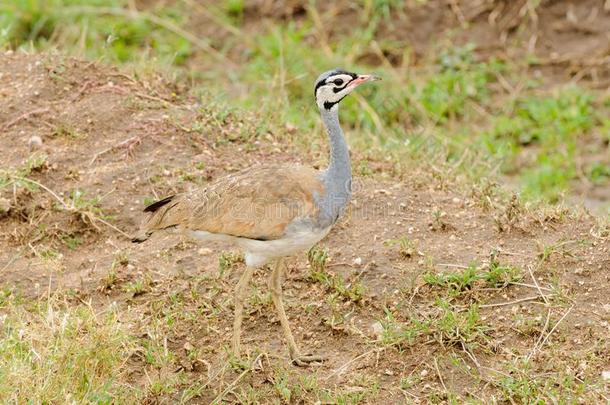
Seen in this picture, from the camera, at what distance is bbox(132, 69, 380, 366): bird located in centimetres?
499

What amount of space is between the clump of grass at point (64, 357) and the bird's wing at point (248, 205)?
602 millimetres

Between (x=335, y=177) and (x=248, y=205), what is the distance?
46 cm

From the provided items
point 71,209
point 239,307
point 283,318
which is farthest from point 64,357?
point 71,209

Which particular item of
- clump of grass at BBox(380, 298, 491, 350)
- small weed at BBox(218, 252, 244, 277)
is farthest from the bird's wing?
clump of grass at BBox(380, 298, 491, 350)

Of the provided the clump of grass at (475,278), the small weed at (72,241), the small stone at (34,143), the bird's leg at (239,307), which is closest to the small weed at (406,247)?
the clump of grass at (475,278)

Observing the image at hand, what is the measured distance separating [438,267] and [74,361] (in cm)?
206

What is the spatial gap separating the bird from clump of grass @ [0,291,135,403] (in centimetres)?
58

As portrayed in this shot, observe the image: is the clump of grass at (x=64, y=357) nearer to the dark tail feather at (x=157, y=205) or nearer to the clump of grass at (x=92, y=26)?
the dark tail feather at (x=157, y=205)

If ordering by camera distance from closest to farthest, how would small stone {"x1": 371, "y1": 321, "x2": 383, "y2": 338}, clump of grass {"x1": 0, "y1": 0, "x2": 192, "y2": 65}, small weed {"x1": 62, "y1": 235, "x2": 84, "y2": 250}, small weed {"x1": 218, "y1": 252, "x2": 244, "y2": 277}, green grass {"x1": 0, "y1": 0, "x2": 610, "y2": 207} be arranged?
small stone {"x1": 371, "y1": 321, "x2": 383, "y2": 338}
small weed {"x1": 218, "y1": 252, "x2": 244, "y2": 277}
small weed {"x1": 62, "y1": 235, "x2": 84, "y2": 250}
green grass {"x1": 0, "y1": 0, "x2": 610, "y2": 207}
clump of grass {"x1": 0, "y1": 0, "x2": 192, "y2": 65}

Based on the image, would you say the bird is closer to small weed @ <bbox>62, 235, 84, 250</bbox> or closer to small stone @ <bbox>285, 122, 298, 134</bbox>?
small weed @ <bbox>62, 235, 84, 250</bbox>

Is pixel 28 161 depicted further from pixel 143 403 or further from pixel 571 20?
A: pixel 571 20

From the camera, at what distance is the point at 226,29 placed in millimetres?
10148

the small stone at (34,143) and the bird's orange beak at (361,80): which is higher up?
the bird's orange beak at (361,80)

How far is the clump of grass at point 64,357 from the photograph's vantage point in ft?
15.3
